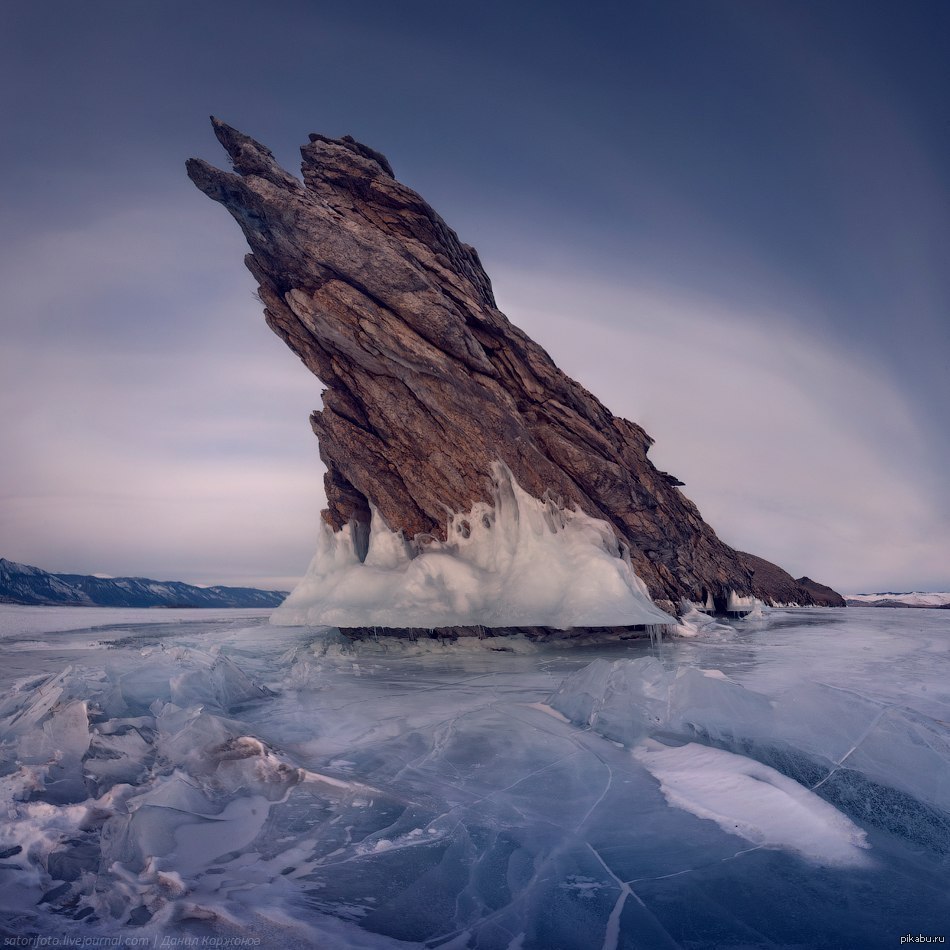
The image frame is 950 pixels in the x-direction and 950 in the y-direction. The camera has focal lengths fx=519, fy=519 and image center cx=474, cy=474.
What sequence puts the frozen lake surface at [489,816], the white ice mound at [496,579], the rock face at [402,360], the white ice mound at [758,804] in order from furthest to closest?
the rock face at [402,360], the white ice mound at [496,579], the white ice mound at [758,804], the frozen lake surface at [489,816]

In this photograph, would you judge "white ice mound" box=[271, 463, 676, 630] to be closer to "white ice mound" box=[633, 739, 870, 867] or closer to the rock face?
the rock face

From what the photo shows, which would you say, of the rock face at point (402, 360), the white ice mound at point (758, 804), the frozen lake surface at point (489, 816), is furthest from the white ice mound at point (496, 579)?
the white ice mound at point (758, 804)

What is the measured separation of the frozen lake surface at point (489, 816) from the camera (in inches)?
99.9

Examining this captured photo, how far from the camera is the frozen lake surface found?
2.54 meters

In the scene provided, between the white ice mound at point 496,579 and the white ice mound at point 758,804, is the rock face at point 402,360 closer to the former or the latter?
the white ice mound at point 496,579

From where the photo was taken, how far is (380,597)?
51.5ft

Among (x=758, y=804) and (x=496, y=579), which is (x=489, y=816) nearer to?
(x=758, y=804)

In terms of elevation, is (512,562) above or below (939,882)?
above

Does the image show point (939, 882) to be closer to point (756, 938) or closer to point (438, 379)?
point (756, 938)

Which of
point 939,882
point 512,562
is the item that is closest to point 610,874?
point 939,882

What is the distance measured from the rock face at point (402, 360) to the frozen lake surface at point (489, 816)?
9941 mm

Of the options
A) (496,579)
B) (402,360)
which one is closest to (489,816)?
(496,579)

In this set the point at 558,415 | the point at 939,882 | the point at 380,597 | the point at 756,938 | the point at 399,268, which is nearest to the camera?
the point at 756,938

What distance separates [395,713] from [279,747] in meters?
2.07
